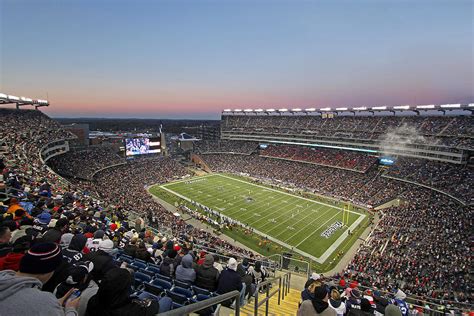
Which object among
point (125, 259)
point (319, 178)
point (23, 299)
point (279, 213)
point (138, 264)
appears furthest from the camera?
point (319, 178)

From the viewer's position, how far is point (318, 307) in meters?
4.00

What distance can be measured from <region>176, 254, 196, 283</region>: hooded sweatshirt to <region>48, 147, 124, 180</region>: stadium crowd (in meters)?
38.1

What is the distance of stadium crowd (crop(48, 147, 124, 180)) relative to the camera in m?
38.6

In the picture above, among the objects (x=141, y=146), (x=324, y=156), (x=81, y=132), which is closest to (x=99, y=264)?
(x=141, y=146)

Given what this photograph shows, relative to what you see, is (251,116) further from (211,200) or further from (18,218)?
(18,218)

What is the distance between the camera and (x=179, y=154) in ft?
236

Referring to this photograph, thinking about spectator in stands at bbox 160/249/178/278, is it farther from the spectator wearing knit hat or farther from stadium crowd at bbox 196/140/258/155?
stadium crowd at bbox 196/140/258/155

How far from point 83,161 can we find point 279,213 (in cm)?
3391

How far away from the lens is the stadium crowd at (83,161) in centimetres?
3859

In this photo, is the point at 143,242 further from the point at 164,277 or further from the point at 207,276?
the point at 207,276

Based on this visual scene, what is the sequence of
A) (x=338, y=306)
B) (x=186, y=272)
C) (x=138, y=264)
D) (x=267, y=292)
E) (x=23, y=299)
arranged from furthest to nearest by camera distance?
(x=138, y=264) < (x=267, y=292) < (x=186, y=272) < (x=338, y=306) < (x=23, y=299)

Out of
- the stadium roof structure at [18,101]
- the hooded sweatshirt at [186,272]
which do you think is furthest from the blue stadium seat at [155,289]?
the stadium roof structure at [18,101]

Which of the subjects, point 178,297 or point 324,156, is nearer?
point 178,297

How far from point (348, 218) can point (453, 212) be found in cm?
1077
